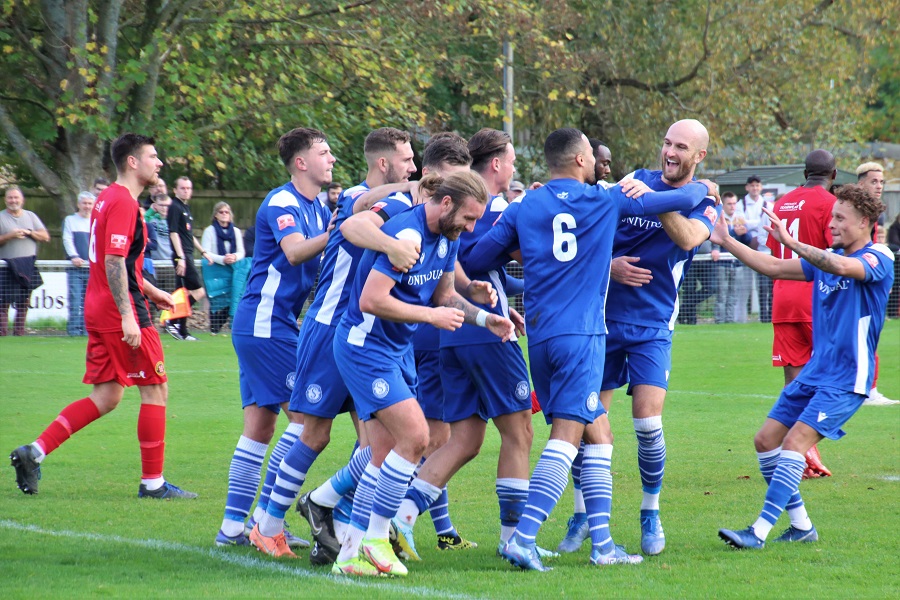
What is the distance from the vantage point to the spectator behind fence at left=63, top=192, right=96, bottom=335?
652 inches

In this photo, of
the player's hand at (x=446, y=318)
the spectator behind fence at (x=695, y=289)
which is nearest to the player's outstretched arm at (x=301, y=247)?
the player's hand at (x=446, y=318)

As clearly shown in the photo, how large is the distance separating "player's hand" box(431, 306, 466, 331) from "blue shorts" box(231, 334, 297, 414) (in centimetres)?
146

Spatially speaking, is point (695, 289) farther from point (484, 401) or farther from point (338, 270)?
point (338, 270)

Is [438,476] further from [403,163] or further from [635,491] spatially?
[635,491]

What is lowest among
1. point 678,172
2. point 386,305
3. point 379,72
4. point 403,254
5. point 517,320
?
point 517,320

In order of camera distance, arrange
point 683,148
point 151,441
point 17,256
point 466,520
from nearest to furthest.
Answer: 1. point 683,148
2. point 466,520
3. point 151,441
4. point 17,256

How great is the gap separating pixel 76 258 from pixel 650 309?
12214 mm

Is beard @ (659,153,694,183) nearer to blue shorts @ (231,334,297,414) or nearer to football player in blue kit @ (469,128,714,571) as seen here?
football player in blue kit @ (469,128,714,571)

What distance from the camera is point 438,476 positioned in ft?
19.7

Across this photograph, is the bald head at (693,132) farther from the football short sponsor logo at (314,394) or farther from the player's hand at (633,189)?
the football short sponsor logo at (314,394)

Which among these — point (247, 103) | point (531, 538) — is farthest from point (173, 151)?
point (531, 538)

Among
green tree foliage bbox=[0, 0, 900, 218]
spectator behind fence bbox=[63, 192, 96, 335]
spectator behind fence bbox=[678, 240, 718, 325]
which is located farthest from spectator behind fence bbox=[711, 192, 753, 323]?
spectator behind fence bbox=[63, 192, 96, 335]

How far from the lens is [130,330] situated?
732cm

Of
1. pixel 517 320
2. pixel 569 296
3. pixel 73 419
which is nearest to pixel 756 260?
pixel 517 320
